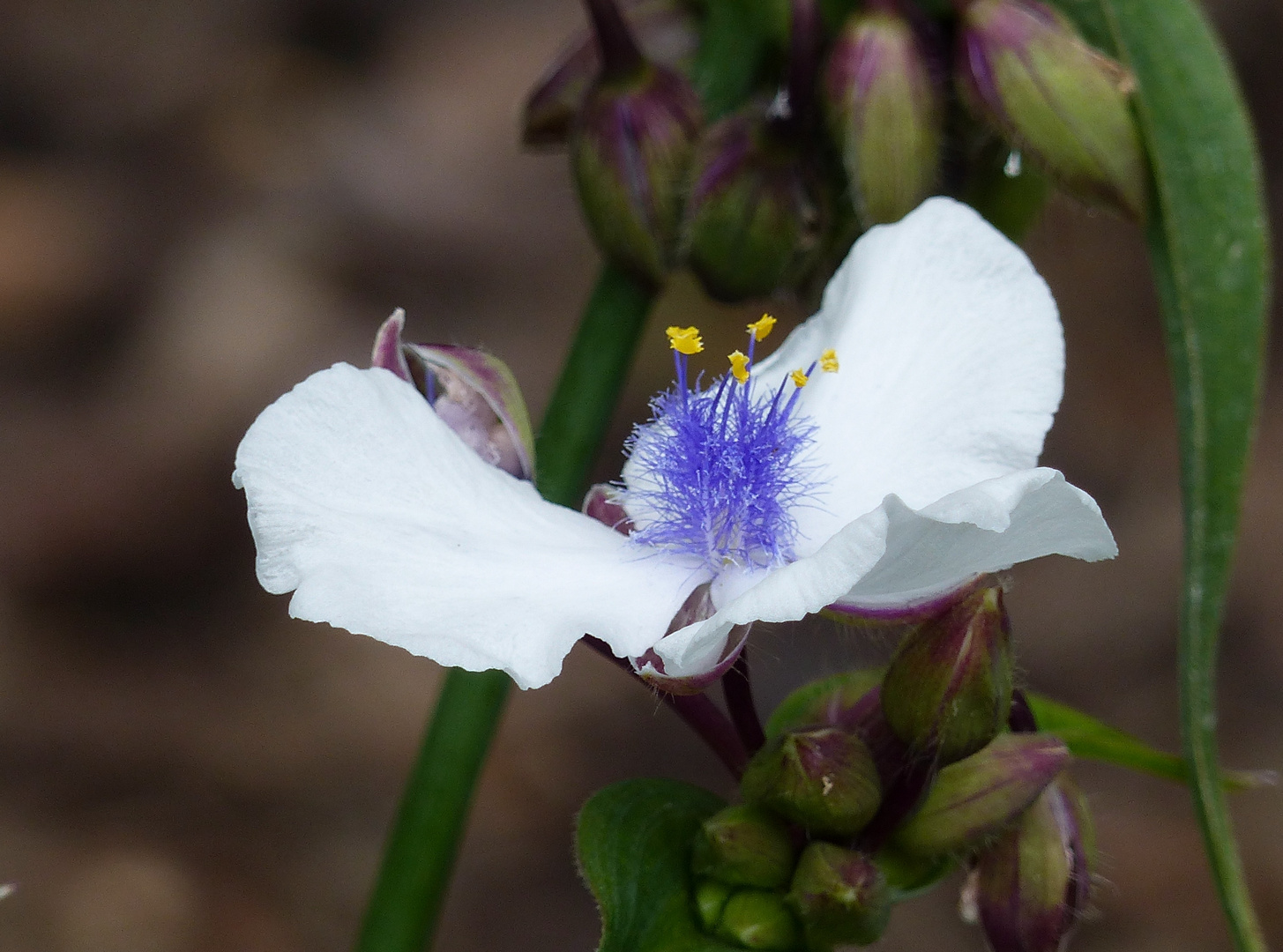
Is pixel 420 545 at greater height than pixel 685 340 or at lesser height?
lesser

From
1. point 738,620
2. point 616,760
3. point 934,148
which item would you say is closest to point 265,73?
point 616,760

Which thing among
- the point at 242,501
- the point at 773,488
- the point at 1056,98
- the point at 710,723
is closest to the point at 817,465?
the point at 773,488

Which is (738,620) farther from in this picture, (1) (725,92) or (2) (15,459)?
(2) (15,459)

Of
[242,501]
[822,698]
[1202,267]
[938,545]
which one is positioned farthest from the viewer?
[242,501]

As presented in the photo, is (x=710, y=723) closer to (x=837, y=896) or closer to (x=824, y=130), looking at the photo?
(x=837, y=896)

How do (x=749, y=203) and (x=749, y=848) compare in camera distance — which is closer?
(x=749, y=848)

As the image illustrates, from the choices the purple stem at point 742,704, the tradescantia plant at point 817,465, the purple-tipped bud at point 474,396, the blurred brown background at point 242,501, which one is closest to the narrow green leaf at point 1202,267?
the tradescantia plant at point 817,465

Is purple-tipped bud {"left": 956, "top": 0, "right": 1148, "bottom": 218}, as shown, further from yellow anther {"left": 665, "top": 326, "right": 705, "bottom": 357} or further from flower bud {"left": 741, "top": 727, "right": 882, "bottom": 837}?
flower bud {"left": 741, "top": 727, "right": 882, "bottom": 837}

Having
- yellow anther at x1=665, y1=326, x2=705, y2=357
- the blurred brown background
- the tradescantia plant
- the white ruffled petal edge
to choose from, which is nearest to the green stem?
the tradescantia plant
